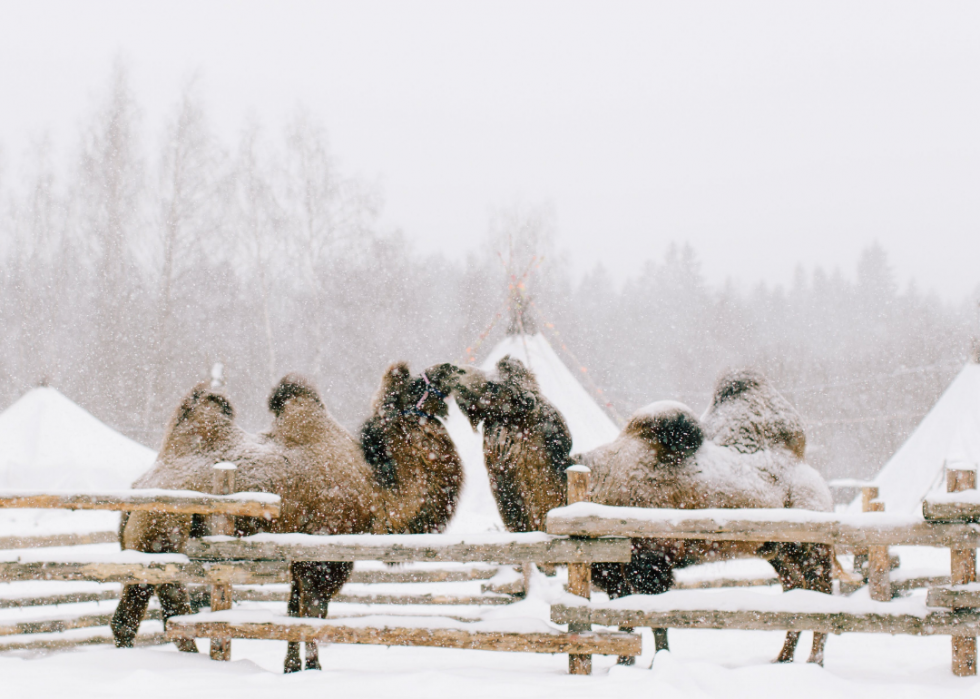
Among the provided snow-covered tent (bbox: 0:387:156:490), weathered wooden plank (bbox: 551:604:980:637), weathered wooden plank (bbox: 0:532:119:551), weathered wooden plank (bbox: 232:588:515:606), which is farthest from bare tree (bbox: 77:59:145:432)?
weathered wooden plank (bbox: 551:604:980:637)

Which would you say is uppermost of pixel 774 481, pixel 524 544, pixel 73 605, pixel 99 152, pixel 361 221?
pixel 99 152

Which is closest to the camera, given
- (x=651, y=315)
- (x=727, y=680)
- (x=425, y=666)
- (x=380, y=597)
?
(x=727, y=680)

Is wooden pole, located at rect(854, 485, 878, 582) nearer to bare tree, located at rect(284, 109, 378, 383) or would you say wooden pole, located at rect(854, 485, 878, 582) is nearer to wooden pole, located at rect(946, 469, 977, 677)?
wooden pole, located at rect(946, 469, 977, 677)

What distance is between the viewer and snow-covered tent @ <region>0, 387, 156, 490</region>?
13484 mm

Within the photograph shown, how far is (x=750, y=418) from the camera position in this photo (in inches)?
213

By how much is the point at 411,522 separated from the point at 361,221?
1700 cm

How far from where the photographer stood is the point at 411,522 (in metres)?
5.34

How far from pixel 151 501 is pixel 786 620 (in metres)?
3.40

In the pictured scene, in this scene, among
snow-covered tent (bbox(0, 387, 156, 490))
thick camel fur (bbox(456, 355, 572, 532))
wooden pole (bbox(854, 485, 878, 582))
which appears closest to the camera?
thick camel fur (bbox(456, 355, 572, 532))

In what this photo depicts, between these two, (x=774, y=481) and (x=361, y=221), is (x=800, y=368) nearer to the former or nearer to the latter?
(x=361, y=221)

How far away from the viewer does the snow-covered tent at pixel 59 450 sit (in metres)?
13.5

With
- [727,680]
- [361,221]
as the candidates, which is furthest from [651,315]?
[727,680]

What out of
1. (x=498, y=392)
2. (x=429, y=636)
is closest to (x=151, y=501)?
(x=429, y=636)

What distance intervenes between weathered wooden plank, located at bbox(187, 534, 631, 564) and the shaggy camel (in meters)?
0.73
